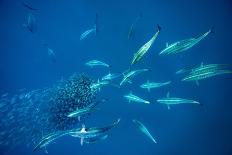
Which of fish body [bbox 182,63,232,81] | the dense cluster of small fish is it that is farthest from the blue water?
fish body [bbox 182,63,232,81]

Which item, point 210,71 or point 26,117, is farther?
point 26,117

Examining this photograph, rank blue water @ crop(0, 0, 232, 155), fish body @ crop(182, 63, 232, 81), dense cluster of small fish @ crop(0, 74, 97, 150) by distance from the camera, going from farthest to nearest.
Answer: blue water @ crop(0, 0, 232, 155)
dense cluster of small fish @ crop(0, 74, 97, 150)
fish body @ crop(182, 63, 232, 81)

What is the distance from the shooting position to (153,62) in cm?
1304

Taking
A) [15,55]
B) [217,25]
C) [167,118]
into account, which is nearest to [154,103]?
[167,118]

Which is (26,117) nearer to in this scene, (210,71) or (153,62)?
(153,62)

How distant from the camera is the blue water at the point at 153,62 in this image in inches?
520

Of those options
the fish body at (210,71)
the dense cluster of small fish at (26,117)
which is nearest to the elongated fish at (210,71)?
the fish body at (210,71)

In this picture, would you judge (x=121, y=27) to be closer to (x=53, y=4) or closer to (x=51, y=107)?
(x=53, y=4)

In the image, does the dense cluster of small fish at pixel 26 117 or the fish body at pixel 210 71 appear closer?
the fish body at pixel 210 71

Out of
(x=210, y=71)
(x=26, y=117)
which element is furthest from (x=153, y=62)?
(x=210, y=71)

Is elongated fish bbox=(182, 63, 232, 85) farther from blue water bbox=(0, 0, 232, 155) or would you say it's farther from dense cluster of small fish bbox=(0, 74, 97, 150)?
blue water bbox=(0, 0, 232, 155)

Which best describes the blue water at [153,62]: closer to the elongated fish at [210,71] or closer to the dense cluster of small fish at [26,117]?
the dense cluster of small fish at [26,117]

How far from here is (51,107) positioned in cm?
843

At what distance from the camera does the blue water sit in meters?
13.2
